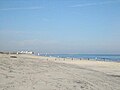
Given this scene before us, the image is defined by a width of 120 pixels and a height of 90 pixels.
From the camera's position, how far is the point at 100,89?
1155 centimetres

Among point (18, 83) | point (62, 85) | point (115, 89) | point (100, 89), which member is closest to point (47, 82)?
point (62, 85)

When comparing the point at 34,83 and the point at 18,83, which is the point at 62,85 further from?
the point at 18,83

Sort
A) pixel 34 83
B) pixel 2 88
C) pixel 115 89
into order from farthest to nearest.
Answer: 1. pixel 115 89
2. pixel 34 83
3. pixel 2 88

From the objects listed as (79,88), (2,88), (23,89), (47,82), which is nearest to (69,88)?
(79,88)

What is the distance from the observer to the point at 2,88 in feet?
31.4

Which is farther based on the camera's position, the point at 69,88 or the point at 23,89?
the point at 69,88

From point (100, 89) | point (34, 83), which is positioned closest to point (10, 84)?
point (34, 83)

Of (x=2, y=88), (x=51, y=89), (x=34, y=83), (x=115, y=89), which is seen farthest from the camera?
(x=115, y=89)

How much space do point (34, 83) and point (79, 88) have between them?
2.09m

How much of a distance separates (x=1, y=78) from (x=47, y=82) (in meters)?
2.22

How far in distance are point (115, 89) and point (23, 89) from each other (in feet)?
16.2

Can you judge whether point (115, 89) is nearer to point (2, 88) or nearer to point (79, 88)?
point (79, 88)

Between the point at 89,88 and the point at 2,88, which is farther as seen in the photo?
the point at 89,88

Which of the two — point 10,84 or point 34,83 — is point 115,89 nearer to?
point 34,83
